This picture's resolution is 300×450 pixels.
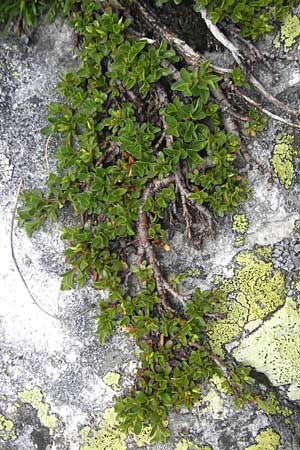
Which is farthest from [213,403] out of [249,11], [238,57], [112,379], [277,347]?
[249,11]

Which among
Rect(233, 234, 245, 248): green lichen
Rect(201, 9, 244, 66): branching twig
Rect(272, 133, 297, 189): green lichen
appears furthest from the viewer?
Rect(233, 234, 245, 248): green lichen

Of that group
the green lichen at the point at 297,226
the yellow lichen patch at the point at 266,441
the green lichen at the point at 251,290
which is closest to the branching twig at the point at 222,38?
the green lichen at the point at 297,226

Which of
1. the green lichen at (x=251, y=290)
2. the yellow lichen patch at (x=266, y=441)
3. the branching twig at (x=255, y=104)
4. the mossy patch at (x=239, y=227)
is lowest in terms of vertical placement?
the yellow lichen patch at (x=266, y=441)

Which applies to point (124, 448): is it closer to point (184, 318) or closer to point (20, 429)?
point (20, 429)

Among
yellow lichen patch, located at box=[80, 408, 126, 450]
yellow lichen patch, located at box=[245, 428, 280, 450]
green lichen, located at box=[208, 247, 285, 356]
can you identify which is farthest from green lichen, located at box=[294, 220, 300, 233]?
yellow lichen patch, located at box=[80, 408, 126, 450]

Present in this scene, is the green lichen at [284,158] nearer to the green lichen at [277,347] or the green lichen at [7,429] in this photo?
the green lichen at [277,347]

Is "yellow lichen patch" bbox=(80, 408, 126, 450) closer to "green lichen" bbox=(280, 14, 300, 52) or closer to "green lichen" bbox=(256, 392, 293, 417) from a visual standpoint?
"green lichen" bbox=(256, 392, 293, 417)

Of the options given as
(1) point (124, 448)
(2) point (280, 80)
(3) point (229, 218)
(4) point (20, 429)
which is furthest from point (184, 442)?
(2) point (280, 80)
